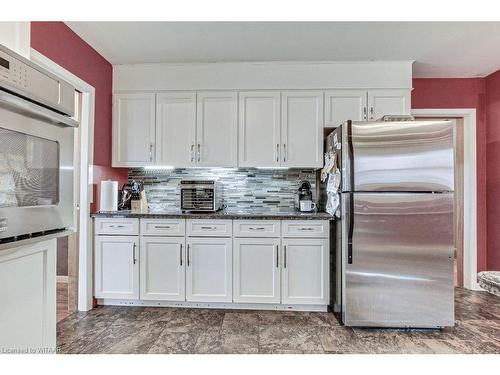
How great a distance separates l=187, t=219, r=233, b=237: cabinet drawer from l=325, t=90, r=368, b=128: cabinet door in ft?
4.84

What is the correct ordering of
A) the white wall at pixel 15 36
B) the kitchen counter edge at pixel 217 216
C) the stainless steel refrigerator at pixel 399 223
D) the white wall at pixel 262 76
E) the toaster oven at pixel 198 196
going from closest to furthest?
the white wall at pixel 15 36
the stainless steel refrigerator at pixel 399 223
the kitchen counter edge at pixel 217 216
the toaster oven at pixel 198 196
the white wall at pixel 262 76

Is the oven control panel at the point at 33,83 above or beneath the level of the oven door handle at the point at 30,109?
above

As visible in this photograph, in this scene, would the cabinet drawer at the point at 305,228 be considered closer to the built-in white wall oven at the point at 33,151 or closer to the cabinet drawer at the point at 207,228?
the cabinet drawer at the point at 207,228

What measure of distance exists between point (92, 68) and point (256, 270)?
242cm

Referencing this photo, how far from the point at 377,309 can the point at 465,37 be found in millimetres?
2419

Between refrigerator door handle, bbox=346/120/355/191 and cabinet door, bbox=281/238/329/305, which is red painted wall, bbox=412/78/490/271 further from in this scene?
cabinet door, bbox=281/238/329/305

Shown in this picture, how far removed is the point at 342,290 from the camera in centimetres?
249

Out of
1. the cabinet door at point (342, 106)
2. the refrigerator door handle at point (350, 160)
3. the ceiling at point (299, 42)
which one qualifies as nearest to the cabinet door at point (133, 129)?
the ceiling at point (299, 42)

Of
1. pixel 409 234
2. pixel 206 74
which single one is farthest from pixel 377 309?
pixel 206 74

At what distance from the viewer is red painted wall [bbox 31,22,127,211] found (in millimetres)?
2227

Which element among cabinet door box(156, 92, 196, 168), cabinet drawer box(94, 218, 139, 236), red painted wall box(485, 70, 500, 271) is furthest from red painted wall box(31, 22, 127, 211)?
red painted wall box(485, 70, 500, 271)

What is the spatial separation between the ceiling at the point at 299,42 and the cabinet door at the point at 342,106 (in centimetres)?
33

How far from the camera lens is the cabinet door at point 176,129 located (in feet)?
10.3
